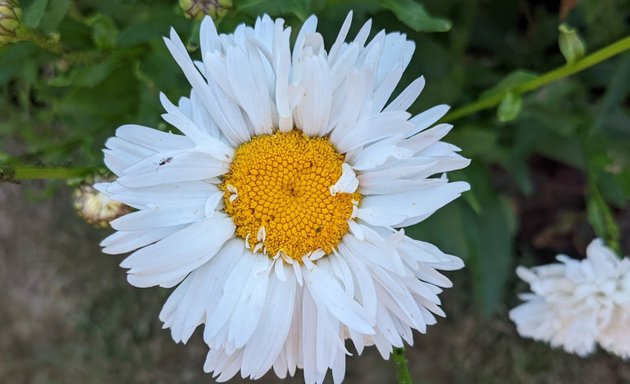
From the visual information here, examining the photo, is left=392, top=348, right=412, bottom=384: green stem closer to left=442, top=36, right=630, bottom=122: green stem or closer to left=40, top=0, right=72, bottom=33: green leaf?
A: left=442, top=36, right=630, bottom=122: green stem

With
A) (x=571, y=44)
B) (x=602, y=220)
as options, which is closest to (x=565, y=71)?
(x=571, y=44)

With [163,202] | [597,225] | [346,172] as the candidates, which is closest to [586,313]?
[597,225]

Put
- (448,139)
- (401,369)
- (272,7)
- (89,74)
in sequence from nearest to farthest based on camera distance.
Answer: (401,369)
(272,7)
(89,74)
(448,139)

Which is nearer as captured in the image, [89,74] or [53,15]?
[53,15]

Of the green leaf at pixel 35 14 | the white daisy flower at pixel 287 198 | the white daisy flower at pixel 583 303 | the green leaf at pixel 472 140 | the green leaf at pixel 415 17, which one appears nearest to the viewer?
the white daisy flower at pixel 287 198

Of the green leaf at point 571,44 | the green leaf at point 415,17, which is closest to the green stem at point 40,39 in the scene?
the green leaf at point 415,17

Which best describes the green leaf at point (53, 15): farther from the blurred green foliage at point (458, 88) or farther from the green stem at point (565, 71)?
the green stem at point (565, 71)

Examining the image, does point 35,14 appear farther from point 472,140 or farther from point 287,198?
point 472,140

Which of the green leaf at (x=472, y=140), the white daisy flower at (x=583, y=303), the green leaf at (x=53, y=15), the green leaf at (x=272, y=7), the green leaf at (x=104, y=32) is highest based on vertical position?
the green leaf at (x=272, y=7)
